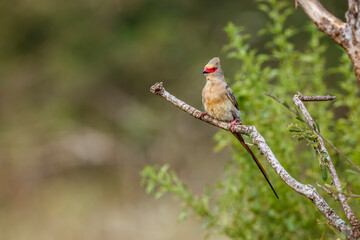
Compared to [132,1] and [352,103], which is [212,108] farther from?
[132,1]

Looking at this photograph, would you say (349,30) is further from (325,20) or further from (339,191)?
(339,191)

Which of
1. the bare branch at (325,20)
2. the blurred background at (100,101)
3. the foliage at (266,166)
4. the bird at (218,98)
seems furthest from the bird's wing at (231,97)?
the blurred background at (100,101)

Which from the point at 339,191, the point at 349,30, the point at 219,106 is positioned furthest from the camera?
the point at 219,106

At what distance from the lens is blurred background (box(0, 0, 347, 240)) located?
26.0 feet

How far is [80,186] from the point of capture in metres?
8.68

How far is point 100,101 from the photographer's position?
10359 millimetres

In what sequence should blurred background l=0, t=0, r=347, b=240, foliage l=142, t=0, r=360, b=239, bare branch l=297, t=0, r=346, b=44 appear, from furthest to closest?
blurred background l=0, t=0, r=347, b=240, foliage l=142, t=0, r=360, b=239, bare branch l=297, t=0, r=346, b=44

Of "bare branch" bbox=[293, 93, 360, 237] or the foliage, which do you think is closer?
"bare branch" bbox=[293, 93, 360, 237]

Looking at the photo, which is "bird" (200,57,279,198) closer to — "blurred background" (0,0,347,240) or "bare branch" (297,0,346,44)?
"bare branch" (297,0,346,44)

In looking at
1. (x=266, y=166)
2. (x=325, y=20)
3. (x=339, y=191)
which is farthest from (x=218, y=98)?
(x=339, y=191)

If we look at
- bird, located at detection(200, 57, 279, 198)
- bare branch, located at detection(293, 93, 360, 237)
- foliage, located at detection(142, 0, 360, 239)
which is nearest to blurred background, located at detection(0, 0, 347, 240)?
foliage, located at detection(142, 0, 360, 239)

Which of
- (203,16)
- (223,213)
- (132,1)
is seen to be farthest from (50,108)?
(223,213)

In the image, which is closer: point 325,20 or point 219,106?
point 325,20

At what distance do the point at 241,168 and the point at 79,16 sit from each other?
766 centimetres
